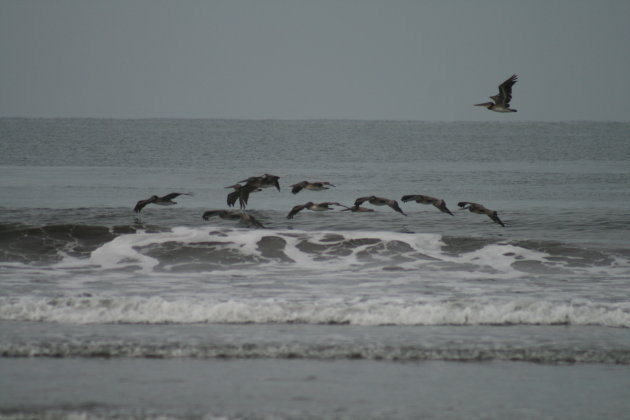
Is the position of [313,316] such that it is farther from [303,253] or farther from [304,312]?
[303,253]

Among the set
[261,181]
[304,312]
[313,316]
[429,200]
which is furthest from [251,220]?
[313,316]

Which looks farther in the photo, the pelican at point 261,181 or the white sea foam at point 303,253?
the pelican at point 261,181

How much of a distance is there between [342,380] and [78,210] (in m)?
18.5

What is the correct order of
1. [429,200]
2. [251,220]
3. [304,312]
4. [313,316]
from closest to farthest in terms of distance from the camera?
[313,316] → [304,312] → [251,220] → [429,200]

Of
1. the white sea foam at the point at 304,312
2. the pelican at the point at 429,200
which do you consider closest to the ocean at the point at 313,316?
the white sea foam at the point at 304,312

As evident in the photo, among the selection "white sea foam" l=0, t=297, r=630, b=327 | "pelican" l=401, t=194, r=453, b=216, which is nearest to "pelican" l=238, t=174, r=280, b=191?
"pelican" l=401, t=194, r=453, b=216

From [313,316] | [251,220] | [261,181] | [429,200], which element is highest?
[261,181]

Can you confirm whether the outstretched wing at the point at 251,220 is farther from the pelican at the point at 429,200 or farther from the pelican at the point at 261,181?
the pelican at the point at 429,200

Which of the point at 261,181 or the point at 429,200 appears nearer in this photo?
the point at 261,181

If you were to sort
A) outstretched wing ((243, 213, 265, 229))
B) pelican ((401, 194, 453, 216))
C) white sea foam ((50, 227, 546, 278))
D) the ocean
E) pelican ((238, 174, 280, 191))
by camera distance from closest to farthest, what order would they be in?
the ocean, white sea foam ((50, 227, 546, 278)), pelican ((238, 174, 280, 191)), outstretched wing ((243, 213, 265, 229)), pelican ((401, 194, 453, 216))

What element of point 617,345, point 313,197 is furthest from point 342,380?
point 313,197

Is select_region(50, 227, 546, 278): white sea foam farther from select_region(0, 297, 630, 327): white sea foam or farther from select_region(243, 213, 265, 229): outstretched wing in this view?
select_region(0, 297, 630, 327): white sea foam

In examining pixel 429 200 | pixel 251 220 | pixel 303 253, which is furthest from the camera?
pixel 429 200

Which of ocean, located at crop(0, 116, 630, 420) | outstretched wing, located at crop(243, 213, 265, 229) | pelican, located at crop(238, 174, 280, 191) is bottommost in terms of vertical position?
ocean, located at crop(0, 116, 630, 420)
